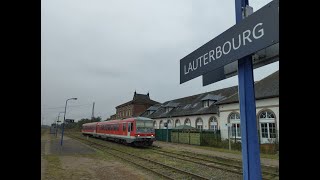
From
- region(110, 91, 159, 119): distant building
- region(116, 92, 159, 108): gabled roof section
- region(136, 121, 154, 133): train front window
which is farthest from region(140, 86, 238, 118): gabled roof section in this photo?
region(116, 92, 159, 108): gabled roof section

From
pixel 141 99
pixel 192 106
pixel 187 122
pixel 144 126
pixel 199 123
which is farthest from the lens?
pixel 141 99

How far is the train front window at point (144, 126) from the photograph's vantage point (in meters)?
25.9

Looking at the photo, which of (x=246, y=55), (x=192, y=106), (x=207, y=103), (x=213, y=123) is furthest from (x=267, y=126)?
(x=246, y=55)

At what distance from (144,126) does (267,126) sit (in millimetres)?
11378

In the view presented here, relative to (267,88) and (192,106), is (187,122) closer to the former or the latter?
(192,106)

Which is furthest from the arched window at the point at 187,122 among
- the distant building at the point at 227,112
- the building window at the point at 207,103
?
the building window at the point at 207,103

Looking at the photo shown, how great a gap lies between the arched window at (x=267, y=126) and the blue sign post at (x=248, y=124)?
71.5 ft

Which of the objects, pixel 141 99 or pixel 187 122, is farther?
pixel 141 99

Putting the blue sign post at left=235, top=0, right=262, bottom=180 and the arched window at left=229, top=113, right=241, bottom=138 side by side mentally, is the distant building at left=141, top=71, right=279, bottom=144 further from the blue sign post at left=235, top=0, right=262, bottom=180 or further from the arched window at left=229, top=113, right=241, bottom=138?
the blue sign post at left=235, top=0, right=262, bottom=180

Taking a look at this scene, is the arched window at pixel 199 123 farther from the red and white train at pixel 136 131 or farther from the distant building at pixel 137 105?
the distant building at pixel 137 105

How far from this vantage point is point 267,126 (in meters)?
24.3

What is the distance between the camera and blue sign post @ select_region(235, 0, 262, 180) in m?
3.23
